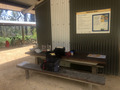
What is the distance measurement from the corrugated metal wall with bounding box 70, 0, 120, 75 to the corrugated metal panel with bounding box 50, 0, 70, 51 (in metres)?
0.18

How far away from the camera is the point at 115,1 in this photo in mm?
2682

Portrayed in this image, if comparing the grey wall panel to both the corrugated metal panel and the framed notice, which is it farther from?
the framed notice

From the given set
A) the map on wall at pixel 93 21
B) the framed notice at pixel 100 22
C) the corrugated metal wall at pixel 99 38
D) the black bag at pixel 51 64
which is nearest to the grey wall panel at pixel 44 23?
the corrugated metal wall at pixel 99 38

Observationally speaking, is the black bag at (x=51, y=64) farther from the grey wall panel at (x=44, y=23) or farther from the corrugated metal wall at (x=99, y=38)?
the grey wall panel at (x=44, y=23)

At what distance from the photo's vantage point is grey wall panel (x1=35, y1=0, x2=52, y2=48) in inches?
148

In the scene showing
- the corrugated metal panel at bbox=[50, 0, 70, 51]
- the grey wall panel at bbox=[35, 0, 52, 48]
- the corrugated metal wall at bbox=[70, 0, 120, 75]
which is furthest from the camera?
the grey wall panel at bbox=[35, 0, 52, 48]

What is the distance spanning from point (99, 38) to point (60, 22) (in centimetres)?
146

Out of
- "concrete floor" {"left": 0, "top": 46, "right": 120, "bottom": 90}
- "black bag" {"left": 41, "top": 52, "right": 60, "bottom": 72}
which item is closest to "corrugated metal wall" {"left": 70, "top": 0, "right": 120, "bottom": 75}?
"concrete floor" {"left": 0, "top": 46, "right": 120, "bottom": 90}

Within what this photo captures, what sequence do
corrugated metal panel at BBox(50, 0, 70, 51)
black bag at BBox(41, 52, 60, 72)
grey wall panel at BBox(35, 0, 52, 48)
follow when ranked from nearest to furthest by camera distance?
black bag at BBox(41, 52, 60, 72)
corrugated metal panel at BBox(50, 0, 70, 51)
grey wall panel at BBox(35, 0, 52, 48)

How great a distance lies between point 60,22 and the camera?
11.6ft

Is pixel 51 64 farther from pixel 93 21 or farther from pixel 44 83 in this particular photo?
pixel 93 21

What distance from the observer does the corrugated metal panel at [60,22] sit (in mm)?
3384

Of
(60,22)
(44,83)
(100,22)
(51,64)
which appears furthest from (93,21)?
(44,83)

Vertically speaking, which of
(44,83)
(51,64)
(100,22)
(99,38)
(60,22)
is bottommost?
(44,83)
